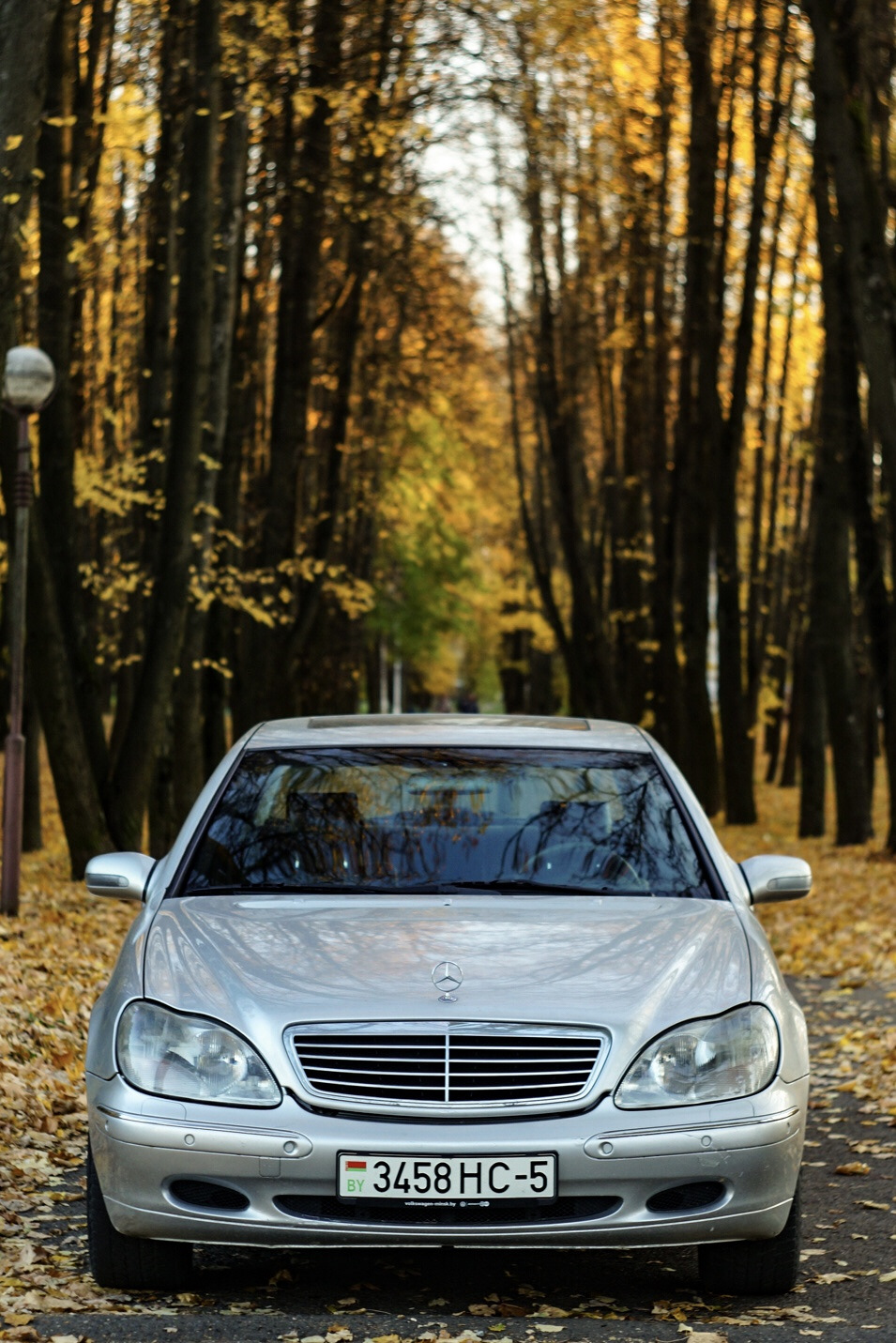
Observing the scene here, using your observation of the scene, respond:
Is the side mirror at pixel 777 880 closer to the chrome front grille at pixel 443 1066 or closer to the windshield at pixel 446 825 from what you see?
the windshield at pixel 446 825

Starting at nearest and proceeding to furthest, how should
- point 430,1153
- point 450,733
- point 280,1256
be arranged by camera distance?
point 430,1153 < point 280,1256 < point 450,733

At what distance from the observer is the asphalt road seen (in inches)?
177

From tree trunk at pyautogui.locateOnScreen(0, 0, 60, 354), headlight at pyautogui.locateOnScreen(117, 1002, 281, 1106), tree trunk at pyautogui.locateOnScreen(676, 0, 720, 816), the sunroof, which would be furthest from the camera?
tree trunk at pyautogui.locateOnScreen(676, 0, 720, 816)

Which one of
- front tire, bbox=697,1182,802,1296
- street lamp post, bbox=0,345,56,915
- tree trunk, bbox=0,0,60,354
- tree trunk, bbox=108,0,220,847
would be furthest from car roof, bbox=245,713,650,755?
tree trunk, bbox=108,0,220,847

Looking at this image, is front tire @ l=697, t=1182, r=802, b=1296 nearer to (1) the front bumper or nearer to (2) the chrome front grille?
(1) the front bumper

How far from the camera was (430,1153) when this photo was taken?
4496mm

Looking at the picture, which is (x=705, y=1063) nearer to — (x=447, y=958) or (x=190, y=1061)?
(x=447, y=958)

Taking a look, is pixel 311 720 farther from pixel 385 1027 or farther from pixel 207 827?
pixel 385 1027

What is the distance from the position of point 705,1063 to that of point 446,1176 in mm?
732

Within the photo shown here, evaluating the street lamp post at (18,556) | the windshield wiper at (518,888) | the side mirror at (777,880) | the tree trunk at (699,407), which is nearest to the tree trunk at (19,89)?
the street lamp post at (18,556)

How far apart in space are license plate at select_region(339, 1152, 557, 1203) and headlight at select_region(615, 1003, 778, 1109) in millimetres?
284

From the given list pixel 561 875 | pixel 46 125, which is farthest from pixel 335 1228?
pixel 46 125

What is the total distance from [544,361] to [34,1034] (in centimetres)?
2061

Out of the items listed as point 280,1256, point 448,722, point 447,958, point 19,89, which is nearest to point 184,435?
point 19,89
